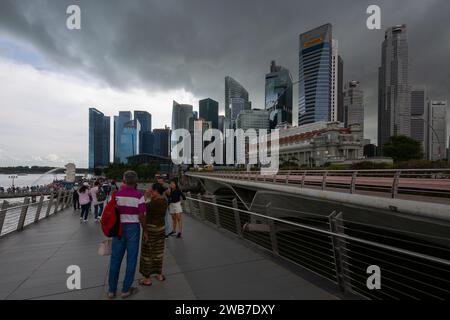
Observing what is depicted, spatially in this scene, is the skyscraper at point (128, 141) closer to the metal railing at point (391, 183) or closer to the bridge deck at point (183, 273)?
the metal railing at point (391, 183)

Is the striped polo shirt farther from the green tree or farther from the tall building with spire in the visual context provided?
the tall building with spire

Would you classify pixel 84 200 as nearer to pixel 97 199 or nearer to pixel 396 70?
pixel 97 199

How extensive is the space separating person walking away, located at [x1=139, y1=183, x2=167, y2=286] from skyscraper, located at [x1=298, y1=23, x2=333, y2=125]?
175210 mm

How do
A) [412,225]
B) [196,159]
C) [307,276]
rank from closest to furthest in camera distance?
[307,276], [412,225], [196,159]

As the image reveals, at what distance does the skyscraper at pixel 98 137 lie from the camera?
339 ft

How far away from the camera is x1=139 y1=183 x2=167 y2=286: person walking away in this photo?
4.56 m

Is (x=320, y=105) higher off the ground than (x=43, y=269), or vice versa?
(x=320, y=105)

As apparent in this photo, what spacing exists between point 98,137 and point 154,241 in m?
128

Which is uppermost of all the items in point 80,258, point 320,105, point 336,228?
point 320,105

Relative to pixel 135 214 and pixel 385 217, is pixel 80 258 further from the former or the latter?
pixel 385 217

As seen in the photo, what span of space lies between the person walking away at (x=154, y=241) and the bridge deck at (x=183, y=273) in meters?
0.27
